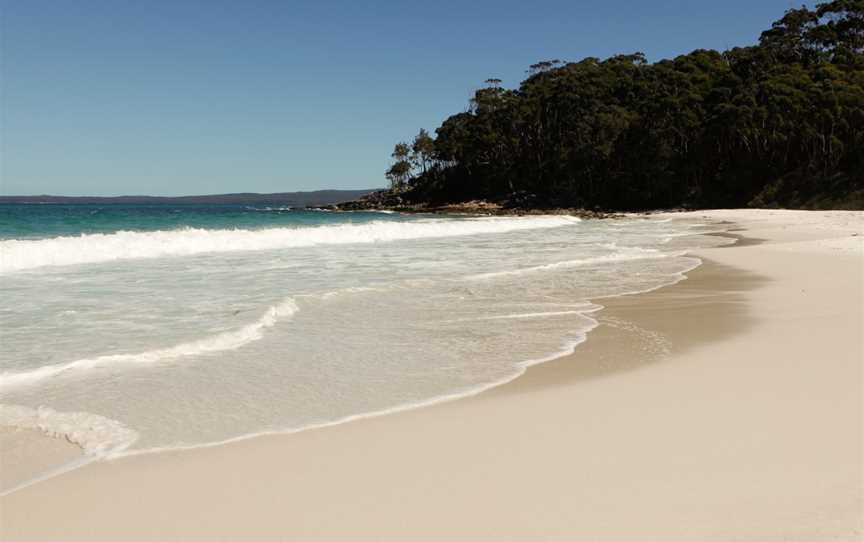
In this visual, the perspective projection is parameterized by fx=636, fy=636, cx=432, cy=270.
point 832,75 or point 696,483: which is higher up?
point 832,75

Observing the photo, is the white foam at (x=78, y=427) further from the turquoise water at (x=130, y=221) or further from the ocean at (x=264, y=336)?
the turquoise water at (x=130, y=221)

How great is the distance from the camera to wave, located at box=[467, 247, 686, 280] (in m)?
13.7

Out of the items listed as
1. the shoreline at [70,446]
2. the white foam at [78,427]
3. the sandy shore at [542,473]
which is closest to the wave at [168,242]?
the white foam at [78,427]

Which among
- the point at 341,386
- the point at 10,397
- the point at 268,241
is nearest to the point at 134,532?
the point at 341,386

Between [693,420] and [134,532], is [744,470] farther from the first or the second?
[134,532]

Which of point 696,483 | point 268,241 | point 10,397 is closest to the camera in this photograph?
point 696,483

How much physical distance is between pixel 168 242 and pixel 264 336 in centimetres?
1578

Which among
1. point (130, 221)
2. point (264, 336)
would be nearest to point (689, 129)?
point (130, 221)

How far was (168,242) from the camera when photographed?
21453 mm

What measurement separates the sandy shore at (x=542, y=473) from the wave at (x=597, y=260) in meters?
7.87

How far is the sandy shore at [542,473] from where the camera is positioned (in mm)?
2924

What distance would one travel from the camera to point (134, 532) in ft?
9.68

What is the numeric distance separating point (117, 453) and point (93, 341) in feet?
12.0

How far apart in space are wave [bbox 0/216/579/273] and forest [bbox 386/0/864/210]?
120 feet
